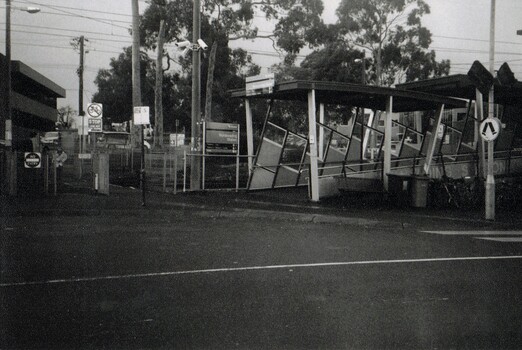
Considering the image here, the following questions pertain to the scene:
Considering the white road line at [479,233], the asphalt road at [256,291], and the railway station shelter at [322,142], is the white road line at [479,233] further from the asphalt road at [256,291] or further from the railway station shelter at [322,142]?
the railway station shelter at [322,142]

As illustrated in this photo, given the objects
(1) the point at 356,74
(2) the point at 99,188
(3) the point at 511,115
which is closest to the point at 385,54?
(1) the point at 356,74

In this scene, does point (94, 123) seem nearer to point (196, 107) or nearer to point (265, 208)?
point (196, 107)

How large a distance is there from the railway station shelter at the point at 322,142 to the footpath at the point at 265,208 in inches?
38.8

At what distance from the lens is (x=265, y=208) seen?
56.1 ft

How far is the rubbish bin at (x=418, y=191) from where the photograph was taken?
18.5m

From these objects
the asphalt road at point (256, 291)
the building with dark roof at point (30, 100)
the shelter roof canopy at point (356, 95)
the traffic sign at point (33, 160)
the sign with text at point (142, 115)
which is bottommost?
the asphalt road at point (256, 291)

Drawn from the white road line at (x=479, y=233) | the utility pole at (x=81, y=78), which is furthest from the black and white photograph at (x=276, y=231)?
the utility pole at (x=81, y=78)

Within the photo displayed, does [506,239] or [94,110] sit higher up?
[94,110]

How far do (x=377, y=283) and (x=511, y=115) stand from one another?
21.6 metres

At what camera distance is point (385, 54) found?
146 ft

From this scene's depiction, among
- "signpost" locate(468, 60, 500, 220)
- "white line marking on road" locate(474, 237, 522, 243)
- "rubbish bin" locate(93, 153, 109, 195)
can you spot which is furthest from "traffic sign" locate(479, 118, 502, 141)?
"rubbish bin" locate(93, 153, 109, 195)

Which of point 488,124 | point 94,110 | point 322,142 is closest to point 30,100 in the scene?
point 94,110

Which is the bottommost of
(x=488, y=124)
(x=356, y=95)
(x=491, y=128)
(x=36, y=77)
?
(x=491, y=128)

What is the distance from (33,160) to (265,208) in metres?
7.65
